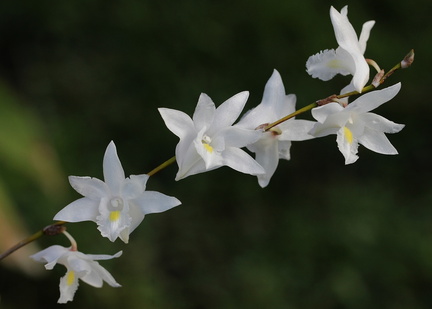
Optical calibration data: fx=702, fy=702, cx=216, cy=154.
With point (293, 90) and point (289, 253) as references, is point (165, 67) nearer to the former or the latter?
point (293, 90)

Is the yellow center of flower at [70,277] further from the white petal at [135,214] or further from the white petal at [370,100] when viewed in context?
the white petal at [370,100]

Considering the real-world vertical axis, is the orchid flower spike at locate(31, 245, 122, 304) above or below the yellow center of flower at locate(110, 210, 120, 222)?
below

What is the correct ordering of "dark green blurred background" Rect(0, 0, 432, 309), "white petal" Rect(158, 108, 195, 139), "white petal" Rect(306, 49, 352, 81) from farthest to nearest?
"dark green blurred background" Rect(0, 0, 432, 309) → "white petal" Rect(306, 49, 352, 81) → "white petal" Rect(158, 108, 195, 139)

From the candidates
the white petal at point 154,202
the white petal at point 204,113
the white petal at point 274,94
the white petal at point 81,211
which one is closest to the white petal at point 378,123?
the white petal at point 274,94

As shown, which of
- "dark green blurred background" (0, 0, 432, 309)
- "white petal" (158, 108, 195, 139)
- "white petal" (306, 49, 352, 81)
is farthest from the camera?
"dark green blurred background" (0, 0, 432, 309)

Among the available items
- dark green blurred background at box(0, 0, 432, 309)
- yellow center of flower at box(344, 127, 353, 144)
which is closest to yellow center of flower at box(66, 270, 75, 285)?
yellow center of flower at box(344, 127, 353, 144)

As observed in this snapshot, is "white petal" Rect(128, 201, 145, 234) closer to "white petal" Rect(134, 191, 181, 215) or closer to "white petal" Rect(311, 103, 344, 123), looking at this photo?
"white petal" Rect(134, 191, 181, 215)

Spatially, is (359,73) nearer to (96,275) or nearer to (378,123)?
(378,123)

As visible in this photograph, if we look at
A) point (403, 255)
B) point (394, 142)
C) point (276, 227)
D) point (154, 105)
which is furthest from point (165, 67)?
point (403, 255)
